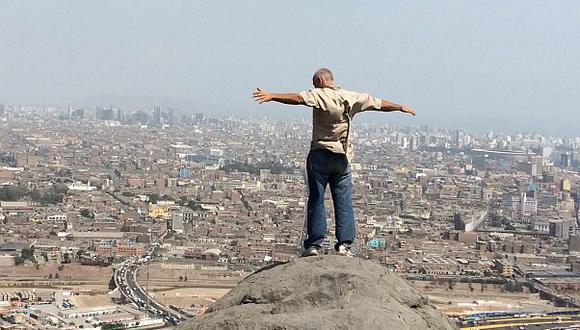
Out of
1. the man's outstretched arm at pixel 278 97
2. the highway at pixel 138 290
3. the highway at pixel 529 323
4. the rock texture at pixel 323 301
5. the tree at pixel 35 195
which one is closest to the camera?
the rock texture at pixel 323 301

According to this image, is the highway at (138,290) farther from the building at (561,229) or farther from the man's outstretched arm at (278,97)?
the building at (561,229)

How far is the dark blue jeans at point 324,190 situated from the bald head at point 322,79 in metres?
0.20

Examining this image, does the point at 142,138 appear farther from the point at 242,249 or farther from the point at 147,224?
the point at 242,249

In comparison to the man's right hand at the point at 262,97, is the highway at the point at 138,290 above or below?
below

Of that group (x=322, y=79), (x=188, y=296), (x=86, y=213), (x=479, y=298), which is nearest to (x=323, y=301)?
(x=322, y=79)

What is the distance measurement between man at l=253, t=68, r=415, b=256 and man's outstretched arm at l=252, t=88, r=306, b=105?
0.03 meters

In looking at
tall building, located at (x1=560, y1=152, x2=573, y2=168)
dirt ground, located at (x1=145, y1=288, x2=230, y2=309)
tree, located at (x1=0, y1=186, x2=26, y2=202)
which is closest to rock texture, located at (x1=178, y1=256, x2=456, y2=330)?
dirt ground, located at (x1=145, y1=288, x2=230, y2=309)

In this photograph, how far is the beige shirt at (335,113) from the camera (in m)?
2.50

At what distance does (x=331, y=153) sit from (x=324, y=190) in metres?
0.11

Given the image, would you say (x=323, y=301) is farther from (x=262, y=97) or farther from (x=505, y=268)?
(x=505, y=268)

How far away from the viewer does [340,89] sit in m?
2.55

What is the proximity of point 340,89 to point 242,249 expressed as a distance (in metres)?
21.8

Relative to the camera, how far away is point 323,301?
2041 millimetres

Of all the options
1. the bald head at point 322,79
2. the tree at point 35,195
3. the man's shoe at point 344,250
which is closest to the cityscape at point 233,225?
the man's shoe at point 344,250
